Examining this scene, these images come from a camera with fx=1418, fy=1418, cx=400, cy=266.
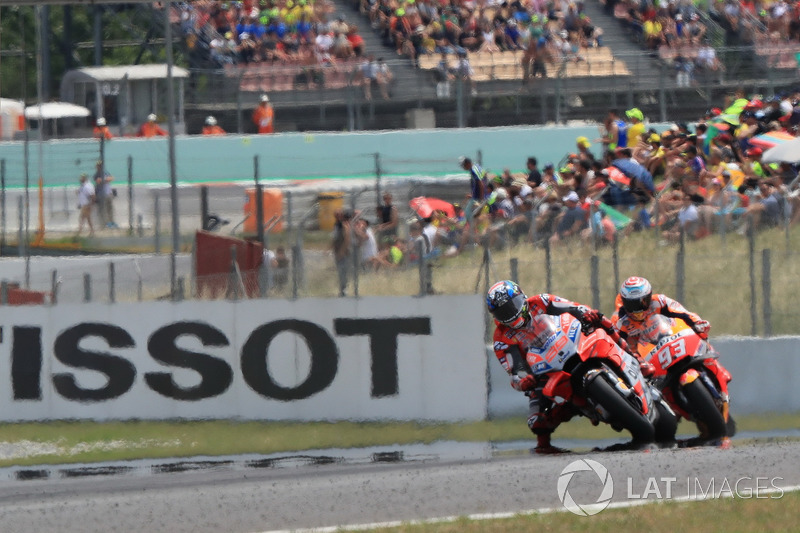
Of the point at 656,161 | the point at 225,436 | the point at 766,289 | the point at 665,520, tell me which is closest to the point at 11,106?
the point at 656,161

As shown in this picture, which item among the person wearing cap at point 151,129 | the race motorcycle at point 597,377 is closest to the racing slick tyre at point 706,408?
the race motorcycle at point 597,377

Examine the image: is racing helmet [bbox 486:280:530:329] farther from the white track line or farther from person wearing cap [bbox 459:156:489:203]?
person wearing cap [bbox 459:156:489:203]

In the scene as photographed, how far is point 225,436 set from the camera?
1235cm

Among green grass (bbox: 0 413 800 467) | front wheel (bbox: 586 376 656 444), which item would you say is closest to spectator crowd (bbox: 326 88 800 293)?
green grass (bbox: 0 413 800 467)

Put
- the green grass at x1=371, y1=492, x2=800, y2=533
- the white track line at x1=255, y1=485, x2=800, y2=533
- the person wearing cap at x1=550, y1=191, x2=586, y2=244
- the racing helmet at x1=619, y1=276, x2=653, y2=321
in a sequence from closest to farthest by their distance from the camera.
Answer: the green grass at x1=371, y1=492, x2=800, y2=533 → the white track line at x1=255, y1=485, x2=800, y2=533 → the racing helmet at x1=619, y1=276, x2=653, y2=321 → the person wearing cap at x1=550, y1=191, x2=586, y2=244

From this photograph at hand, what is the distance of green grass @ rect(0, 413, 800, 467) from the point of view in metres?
12.0

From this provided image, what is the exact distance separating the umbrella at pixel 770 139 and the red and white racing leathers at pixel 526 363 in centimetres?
881

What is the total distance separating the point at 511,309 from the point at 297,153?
46.1 feet

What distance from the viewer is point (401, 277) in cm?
1288

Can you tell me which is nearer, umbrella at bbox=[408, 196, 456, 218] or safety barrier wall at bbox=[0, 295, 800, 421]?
safety barrier wall at bbox=[0, 295, 800, 421]

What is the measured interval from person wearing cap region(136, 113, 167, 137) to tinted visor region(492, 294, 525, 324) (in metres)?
14.1

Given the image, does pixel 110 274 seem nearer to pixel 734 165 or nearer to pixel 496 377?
pixel 496 377

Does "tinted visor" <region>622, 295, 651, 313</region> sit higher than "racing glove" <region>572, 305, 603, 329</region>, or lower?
higher

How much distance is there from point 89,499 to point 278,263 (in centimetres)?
473
